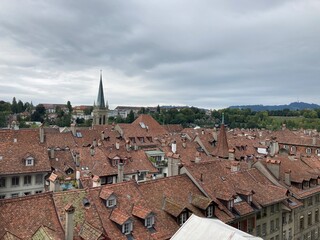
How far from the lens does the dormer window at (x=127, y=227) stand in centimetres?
2309

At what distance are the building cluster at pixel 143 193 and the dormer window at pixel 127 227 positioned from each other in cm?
8

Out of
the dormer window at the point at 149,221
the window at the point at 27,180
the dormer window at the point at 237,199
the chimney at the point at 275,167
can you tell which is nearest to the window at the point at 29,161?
the window at the point at 27,180

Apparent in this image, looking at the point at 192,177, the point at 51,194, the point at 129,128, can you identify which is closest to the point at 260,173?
the point at 192,177

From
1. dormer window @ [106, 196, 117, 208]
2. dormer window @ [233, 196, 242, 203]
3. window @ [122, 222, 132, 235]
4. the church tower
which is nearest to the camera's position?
window @ [122, 222, 132, 235]

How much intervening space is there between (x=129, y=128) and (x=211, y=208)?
56.5 metres

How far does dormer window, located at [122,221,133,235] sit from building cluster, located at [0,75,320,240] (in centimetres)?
8

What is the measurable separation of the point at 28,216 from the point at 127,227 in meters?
7.28

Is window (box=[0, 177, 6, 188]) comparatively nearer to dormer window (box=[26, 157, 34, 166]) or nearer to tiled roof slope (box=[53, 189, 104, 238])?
dormer window (box=[26, 157, 34, 166])

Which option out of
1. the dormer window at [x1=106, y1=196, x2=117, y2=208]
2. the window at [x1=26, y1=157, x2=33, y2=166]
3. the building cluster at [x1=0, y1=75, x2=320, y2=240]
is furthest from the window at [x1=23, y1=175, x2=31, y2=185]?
the dormer window at [x1=106, y1=196, x2=117, y2=208]

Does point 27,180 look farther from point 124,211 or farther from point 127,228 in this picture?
point 127,228

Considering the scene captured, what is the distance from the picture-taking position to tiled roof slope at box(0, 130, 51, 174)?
4231cm

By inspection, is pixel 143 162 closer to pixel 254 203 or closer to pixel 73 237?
pixel 254 203

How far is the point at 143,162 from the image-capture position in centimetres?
5266

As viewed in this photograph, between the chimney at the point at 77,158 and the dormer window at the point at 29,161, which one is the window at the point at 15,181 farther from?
the chimney at the point at 77,158
